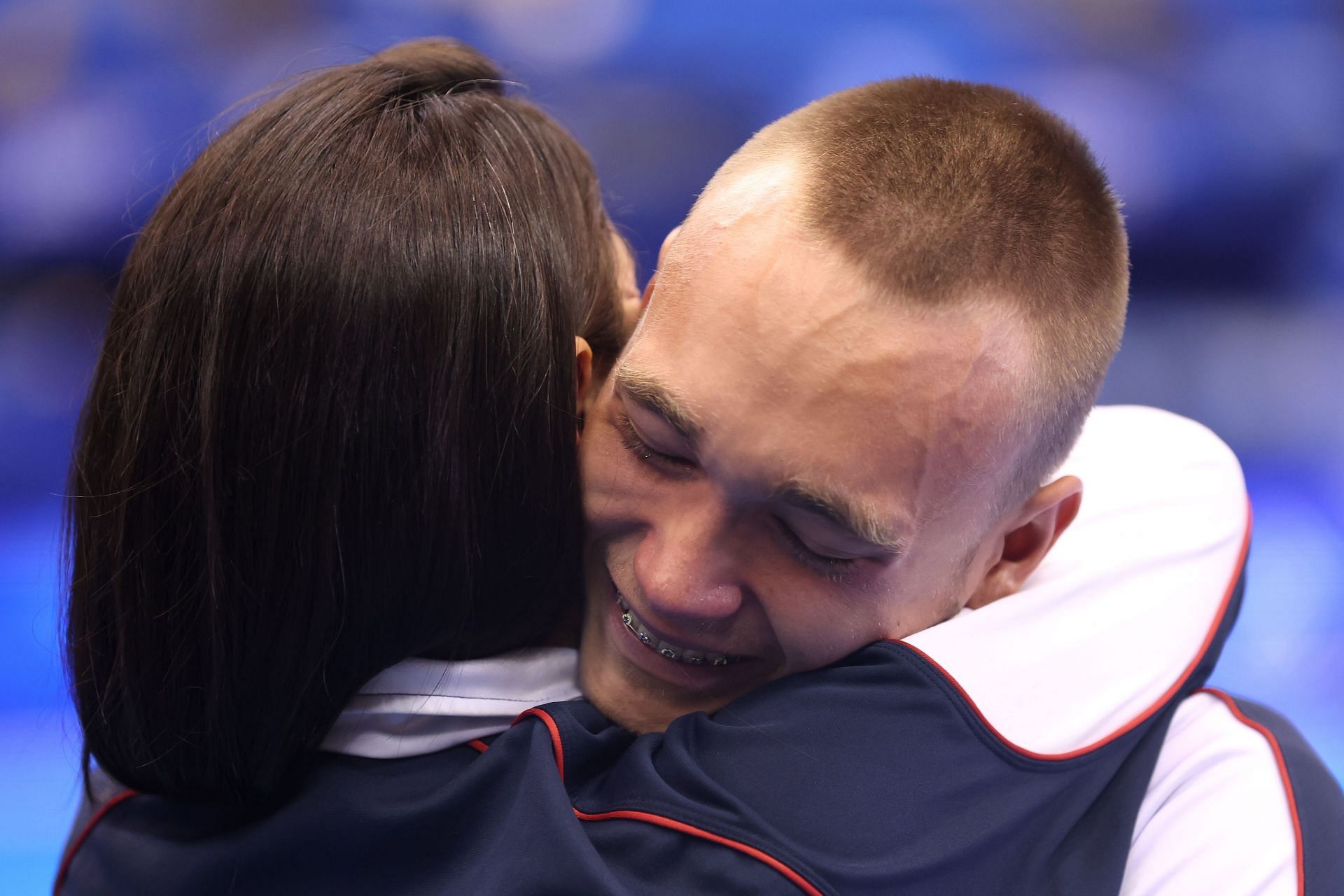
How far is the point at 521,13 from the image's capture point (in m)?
2.82

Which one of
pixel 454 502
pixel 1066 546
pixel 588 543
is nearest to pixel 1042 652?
pixel 1066 546

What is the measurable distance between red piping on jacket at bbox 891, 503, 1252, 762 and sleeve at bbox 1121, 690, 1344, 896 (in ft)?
0.23

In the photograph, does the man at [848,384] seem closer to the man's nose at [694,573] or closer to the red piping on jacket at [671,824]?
the man's nose at [694,573]

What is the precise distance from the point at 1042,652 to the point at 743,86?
2.17 metres

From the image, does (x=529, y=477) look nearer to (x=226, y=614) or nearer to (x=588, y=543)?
(x=588, y=543)

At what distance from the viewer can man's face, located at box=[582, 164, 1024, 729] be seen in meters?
0.87

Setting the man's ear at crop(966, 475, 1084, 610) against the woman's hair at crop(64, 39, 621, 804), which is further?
→ the man's ear at crop(966, 475, 1084, 610)

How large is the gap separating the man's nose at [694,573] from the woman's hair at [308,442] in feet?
0.37

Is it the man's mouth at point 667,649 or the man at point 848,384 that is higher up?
the man at point 848,384

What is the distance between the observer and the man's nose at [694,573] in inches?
36.4

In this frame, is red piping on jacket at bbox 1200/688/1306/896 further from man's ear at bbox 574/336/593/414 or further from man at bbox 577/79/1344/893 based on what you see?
man's ear at bbox 574/336/593/414

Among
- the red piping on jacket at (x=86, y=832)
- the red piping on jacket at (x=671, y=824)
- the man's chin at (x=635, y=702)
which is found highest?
the red piping on jacket at (x=671, y=824)

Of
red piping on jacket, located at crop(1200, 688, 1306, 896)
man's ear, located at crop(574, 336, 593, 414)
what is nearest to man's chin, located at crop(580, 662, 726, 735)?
man's ear, located at crop(574, 336, 593, 414)

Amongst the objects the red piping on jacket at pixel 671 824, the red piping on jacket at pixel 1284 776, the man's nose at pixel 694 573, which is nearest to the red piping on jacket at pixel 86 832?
the red piping on jacket at pixel 671 824
